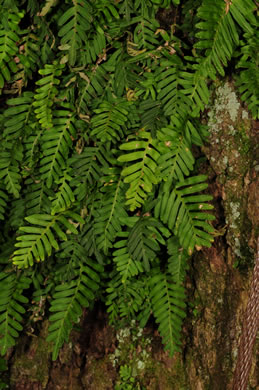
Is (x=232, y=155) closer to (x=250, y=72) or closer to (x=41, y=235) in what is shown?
(x=250, y=72)

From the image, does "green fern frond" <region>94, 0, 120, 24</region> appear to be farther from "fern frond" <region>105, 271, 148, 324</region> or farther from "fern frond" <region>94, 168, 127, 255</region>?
"fern frond" <region>105, 271, 148, 324</region>

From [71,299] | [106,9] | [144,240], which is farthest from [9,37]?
[71,299]

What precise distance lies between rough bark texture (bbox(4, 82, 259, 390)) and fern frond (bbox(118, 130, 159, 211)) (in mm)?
381

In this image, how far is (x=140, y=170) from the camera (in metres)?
2.07

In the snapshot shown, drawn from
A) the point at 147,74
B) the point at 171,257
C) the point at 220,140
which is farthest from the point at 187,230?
the point at 147,74

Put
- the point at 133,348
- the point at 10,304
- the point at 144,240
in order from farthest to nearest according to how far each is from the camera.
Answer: the point at 133,348 → the point at 10,304 → the point at 144,240

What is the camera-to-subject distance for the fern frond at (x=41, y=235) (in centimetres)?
218

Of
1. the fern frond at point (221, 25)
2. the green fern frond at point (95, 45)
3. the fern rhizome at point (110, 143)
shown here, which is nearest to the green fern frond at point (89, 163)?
the fern rhizome at point (110, 143)

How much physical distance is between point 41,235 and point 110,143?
57cm

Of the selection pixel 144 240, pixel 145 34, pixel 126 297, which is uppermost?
pixel 145 34

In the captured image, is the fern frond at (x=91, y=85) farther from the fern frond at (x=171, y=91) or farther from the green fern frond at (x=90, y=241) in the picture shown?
the green fern frond at (x=90, y=241)

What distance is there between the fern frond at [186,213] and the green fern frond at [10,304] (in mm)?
873

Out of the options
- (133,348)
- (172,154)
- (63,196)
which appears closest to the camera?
(172,154)

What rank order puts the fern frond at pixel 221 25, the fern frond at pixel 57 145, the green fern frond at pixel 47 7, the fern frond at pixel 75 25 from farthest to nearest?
the fern frond at pixel 57 145 < the green fern frond at pixel 47 7 < the fern frond at pixel 75 25 < the fern frond at pixel 221 25
